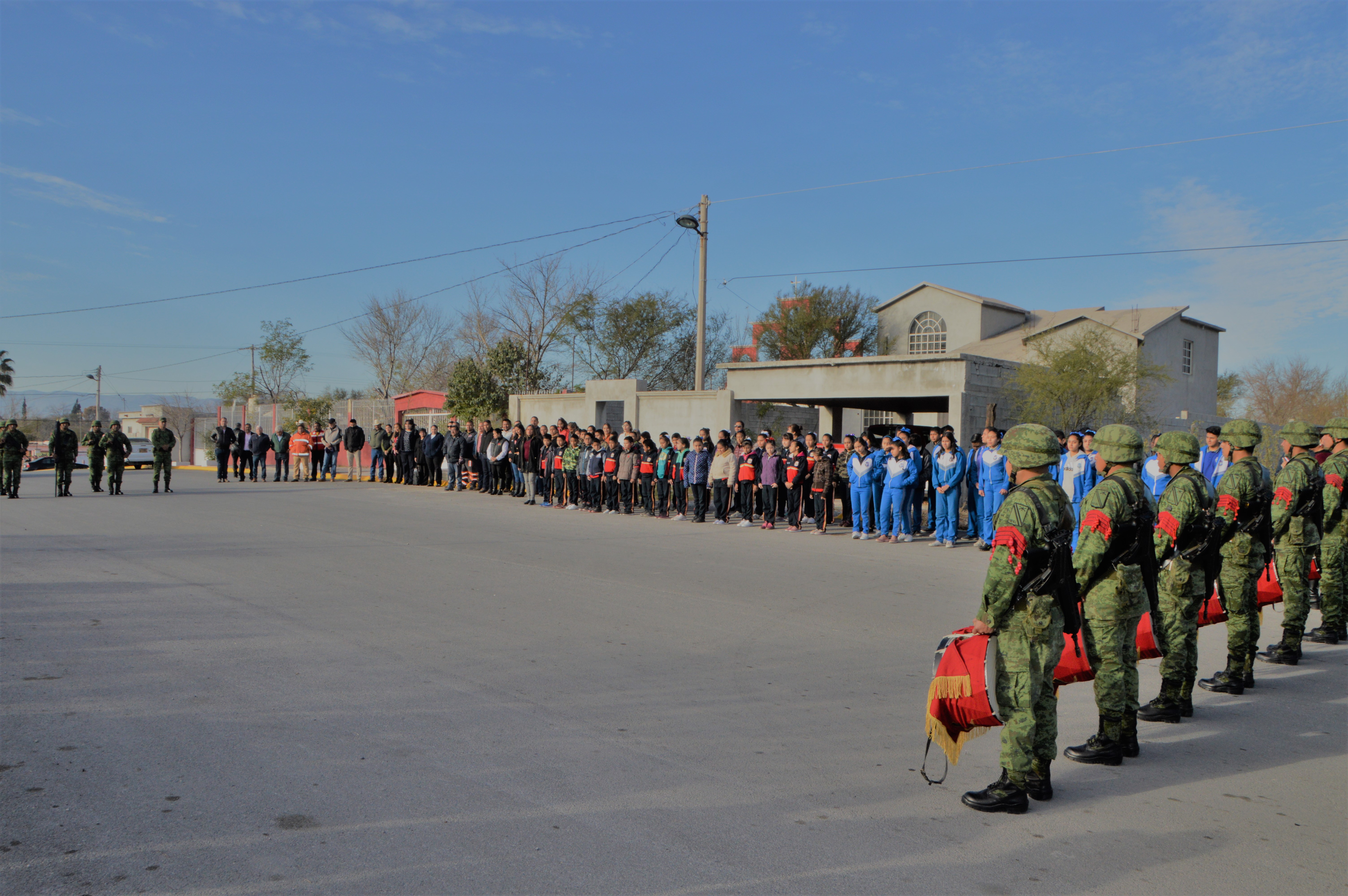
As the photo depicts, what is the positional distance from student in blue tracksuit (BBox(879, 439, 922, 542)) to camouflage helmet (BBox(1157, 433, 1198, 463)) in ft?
28.4

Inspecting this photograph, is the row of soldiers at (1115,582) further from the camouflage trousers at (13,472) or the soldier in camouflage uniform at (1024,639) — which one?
the camouflage trousers at (13,472)

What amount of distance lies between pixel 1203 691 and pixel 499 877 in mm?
5507

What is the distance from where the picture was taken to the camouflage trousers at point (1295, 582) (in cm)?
724

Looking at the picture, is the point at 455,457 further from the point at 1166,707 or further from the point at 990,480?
the point at 1166,707

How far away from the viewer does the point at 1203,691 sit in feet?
21.0

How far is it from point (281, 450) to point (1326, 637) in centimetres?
2672

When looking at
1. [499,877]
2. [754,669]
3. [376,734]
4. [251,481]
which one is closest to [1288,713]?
[754,669]

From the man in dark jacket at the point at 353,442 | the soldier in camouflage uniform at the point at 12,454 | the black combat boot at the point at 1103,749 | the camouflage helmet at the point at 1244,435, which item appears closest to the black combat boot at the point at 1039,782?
the black combat boot at the point at 1103,749

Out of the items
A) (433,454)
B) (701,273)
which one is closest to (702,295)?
(701,273)

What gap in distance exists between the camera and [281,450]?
89.9 feet

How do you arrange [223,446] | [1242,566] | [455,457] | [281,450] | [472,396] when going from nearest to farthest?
[1242,566] < [455,457] < [223,446] < [281,450] < [472,396]

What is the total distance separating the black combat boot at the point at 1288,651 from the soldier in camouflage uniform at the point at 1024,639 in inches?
170

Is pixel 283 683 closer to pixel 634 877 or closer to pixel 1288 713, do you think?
pixel 634 877

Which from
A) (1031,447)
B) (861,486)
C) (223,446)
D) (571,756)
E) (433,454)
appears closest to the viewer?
(1031,447)
